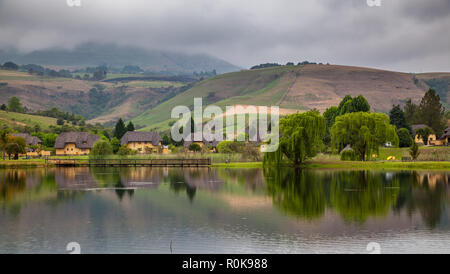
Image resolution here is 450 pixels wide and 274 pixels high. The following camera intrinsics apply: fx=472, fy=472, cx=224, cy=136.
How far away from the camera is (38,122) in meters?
154

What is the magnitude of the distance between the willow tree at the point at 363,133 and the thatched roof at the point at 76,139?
256 feet

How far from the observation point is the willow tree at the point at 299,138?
6638 centimetres

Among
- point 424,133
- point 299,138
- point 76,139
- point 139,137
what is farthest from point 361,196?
point 139,137

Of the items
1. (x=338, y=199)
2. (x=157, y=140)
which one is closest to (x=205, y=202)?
(x=338, y=199)

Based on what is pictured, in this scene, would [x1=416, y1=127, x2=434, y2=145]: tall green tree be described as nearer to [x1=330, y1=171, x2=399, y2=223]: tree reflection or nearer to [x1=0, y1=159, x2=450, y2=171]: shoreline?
[x1=0, y1=159, x2=450, y2=171]: shoreline

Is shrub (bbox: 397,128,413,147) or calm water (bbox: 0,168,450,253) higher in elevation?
shrub (bbox: 397,128,413,147)

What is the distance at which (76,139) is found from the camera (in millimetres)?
128500

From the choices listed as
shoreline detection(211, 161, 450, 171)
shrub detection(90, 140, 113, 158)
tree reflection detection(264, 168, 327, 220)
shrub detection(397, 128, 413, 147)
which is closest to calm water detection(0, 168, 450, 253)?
tree reflection detection(264, 168, 327, 220)

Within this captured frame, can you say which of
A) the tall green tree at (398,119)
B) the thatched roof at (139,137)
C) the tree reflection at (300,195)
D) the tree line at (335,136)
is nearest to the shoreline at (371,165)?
the tree line at (335,136)

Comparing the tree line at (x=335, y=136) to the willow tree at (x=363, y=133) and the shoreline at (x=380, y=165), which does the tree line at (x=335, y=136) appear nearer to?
the willow tree at (x=363, y=133)

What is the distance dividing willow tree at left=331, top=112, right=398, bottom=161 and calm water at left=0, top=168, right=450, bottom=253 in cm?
2452

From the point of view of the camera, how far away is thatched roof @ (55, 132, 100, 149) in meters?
127
